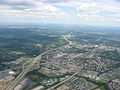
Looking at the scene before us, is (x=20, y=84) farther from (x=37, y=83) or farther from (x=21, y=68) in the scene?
(x=21, y=68)

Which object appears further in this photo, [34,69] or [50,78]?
[34,69]

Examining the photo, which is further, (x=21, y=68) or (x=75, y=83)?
(x=21, y=68)

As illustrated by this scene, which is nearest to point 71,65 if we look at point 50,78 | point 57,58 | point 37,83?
point 57,58

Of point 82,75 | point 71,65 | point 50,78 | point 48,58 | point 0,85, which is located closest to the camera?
point 0,85

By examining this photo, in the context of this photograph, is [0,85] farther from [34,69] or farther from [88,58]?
[88,58]

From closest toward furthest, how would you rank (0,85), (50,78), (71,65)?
(0,85), (50,78), (71,65)

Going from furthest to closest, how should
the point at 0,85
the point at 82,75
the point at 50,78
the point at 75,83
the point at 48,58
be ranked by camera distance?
1. the point at 48,58
2. the point at 82,75
3. the point at 50,78
4. the point at 75,83
5. the point at 0,85

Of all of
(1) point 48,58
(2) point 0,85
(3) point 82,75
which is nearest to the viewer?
(2) point 0,85
